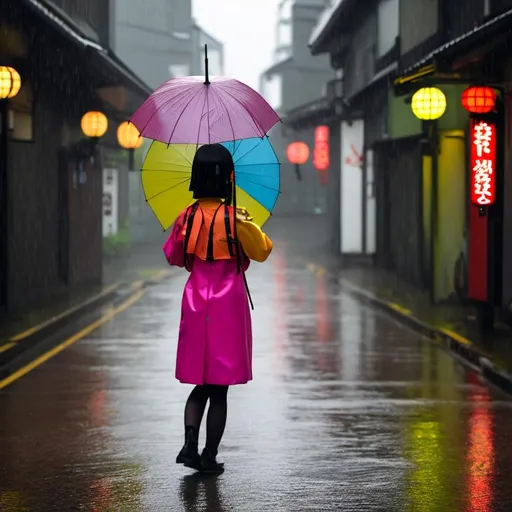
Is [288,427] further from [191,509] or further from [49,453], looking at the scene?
[191,509]

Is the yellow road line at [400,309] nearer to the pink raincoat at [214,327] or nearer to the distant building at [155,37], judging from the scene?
the pink raincoat at [214,327]

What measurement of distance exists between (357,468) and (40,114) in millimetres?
15874

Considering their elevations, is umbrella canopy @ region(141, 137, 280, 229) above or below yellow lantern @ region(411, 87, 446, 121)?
below

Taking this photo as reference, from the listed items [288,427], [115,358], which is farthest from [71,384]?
[288,427]

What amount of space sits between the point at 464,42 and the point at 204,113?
853cm

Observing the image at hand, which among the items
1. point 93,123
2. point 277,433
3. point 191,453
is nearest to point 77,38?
point 93,123

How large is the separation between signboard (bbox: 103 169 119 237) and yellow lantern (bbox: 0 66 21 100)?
22209mm

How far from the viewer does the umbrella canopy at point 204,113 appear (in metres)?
7.82

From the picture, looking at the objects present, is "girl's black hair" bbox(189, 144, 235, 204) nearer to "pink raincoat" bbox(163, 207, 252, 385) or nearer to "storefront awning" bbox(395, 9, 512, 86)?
"pink raincoat" bbox(163, 207, 252, 385)

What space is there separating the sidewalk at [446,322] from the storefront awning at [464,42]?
3.62m

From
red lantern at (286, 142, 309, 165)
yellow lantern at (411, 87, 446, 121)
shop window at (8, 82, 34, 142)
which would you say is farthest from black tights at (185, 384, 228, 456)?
red lantern at (286, 142, 309, 165)

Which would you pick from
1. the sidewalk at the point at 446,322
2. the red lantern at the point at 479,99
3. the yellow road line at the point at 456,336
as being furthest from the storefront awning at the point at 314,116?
the yellow road line at the point at 456,336

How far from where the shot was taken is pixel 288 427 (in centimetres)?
977

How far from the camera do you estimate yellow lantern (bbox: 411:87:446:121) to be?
19531mm
